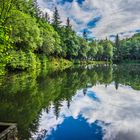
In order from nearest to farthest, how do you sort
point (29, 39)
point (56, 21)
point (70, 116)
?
point (70, 116)
point (29, 39)
point (56, 21)

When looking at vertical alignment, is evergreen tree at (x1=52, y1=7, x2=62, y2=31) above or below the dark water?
above

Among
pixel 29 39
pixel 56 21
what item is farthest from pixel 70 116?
pixel 56 21

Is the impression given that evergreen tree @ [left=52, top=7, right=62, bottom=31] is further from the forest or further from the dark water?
the dark water

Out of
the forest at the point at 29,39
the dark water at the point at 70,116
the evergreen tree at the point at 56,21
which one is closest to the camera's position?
the dark water at the point at 70,116

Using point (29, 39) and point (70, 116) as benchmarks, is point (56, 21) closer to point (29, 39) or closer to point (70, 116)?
point (29, 39)

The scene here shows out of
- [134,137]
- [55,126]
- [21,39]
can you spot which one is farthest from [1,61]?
[21,39]

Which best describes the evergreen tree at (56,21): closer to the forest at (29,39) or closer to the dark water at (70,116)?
the forest at (29,39)

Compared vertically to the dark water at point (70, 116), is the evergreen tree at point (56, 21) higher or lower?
higher

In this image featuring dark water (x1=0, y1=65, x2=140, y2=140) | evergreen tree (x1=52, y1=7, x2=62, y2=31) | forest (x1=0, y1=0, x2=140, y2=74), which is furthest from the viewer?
evergreen tree (x1=52, y1=7, x2=62, y2=31)

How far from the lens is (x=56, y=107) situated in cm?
1803

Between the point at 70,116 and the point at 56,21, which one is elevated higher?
the point at 56,21

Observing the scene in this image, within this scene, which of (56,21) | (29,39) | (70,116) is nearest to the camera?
(70,116)

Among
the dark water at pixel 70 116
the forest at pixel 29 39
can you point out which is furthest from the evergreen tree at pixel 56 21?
the dark water at pixel 70 116

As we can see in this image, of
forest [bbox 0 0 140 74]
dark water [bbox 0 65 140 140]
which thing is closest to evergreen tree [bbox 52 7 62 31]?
forest [bbox 0 0 140 74]
